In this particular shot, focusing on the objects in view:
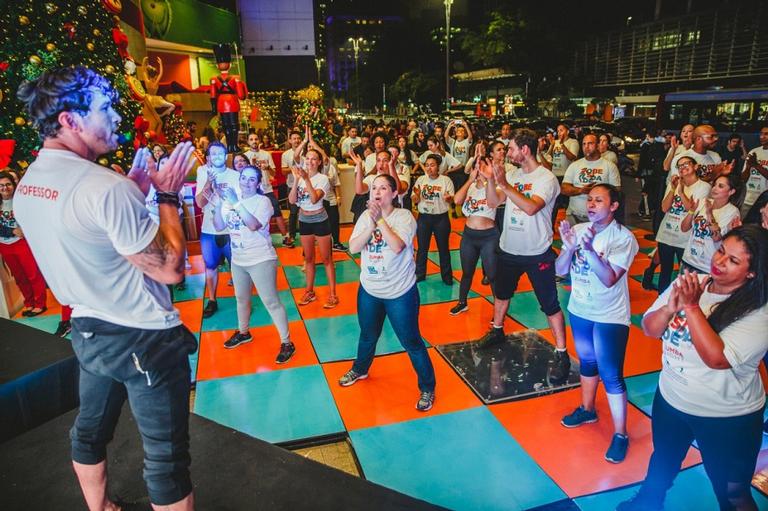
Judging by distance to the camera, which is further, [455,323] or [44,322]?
[44,322]

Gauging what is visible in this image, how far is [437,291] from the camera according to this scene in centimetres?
716

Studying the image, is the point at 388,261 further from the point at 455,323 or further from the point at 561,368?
the point at 455,323

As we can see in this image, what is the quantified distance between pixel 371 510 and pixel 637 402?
9.38 feet

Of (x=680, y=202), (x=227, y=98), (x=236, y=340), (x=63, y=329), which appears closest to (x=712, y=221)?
(x=680, y=202)

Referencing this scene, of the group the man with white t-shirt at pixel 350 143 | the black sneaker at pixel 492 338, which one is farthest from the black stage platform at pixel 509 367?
the man with white t-shirt at pixel 350 143

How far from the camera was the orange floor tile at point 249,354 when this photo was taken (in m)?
5.05

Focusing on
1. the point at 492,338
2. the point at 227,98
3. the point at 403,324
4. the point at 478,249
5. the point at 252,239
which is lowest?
the point at 492,338

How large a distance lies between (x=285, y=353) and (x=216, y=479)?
240 cm

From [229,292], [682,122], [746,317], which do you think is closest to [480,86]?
[682,122]

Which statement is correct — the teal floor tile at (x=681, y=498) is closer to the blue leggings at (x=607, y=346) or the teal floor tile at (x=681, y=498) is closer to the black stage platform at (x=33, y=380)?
the blue leggings at (x=607, y=346)

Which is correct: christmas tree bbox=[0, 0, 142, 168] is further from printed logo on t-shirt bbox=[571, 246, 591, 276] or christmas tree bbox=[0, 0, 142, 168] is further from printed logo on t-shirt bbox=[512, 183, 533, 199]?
printed logo on t-shirt bbox=[571, 246, 591, 276]

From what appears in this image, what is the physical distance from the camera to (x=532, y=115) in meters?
28.4

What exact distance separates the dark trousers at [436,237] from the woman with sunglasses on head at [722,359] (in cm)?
446

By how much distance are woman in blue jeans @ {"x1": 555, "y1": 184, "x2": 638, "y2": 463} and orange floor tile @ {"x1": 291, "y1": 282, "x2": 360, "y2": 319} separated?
11.2 feet
